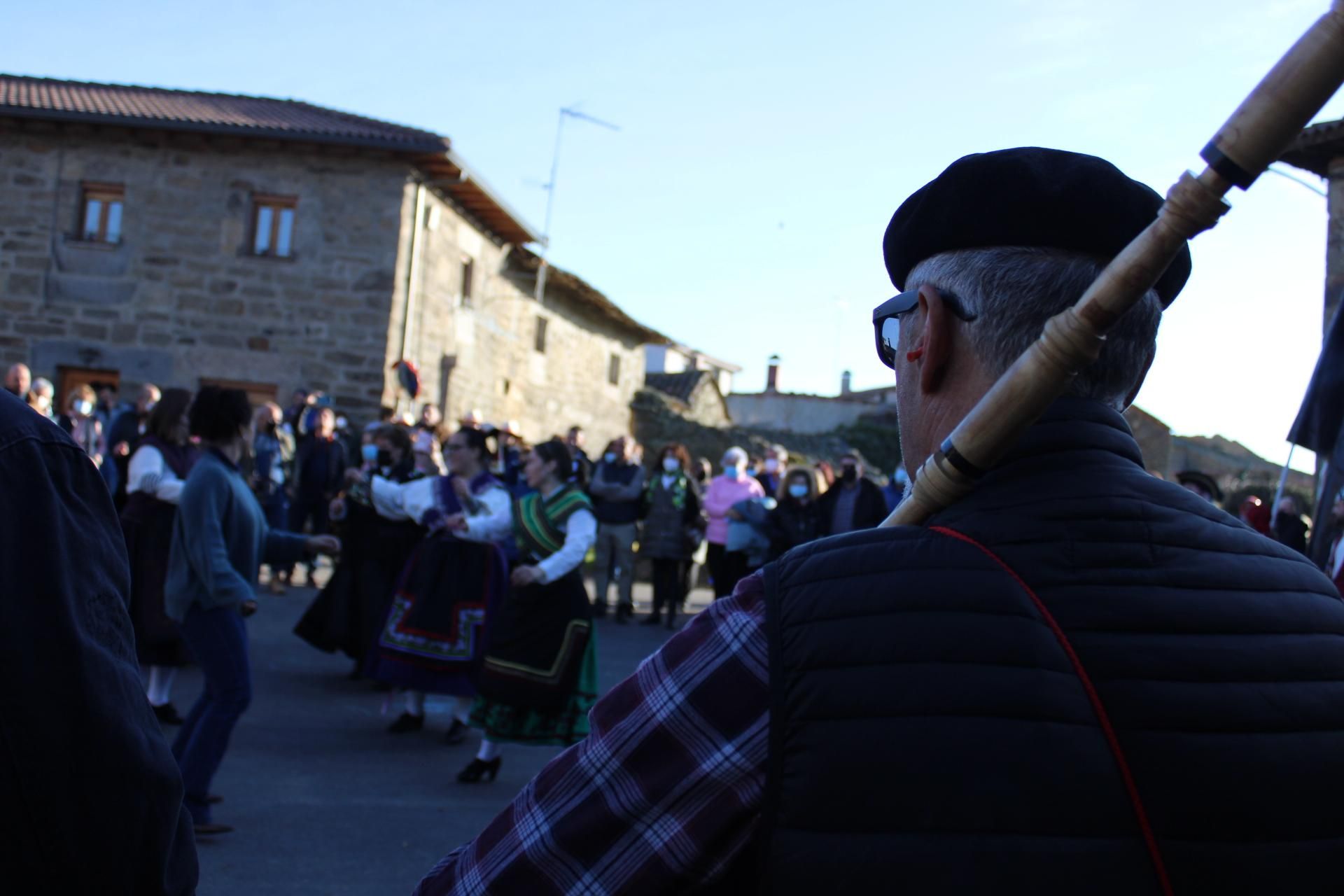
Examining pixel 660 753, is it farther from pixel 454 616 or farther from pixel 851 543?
pixel 454 616

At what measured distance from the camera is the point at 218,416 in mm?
5574

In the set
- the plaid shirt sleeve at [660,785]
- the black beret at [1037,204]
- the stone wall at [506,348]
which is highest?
the stone wall at [506,348]

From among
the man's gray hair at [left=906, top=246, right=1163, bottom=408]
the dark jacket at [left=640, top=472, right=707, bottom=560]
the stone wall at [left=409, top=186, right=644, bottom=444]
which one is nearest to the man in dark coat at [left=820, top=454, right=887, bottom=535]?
the dark jacket at [left=640, top=472, right=707, bottom=560]

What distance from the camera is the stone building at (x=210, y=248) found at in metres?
18.5

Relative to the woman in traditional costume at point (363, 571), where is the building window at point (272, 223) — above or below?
above

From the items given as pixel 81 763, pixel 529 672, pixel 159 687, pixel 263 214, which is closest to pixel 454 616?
pixel 529 672

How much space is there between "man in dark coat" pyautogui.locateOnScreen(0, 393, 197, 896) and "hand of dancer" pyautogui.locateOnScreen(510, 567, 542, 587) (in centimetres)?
518

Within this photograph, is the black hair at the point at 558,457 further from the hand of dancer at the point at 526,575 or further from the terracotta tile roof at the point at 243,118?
the terracotta tile roof at the point at 243,118

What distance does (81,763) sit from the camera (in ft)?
4.48

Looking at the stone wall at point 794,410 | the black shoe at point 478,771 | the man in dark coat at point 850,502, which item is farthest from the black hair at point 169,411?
the stone wall at point 794,410

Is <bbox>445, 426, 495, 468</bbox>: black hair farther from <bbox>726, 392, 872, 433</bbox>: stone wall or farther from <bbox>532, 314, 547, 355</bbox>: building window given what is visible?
<bbox>726, 392, 872, 433</bbox>: stone wall

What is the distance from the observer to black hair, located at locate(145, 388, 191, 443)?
6914mm

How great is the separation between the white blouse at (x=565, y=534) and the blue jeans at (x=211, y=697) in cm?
182

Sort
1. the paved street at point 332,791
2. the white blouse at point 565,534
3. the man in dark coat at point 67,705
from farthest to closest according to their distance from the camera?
the white blouse at point 565,534 < the paved street at point 332,791 < the man in dark coat at point 67,705
